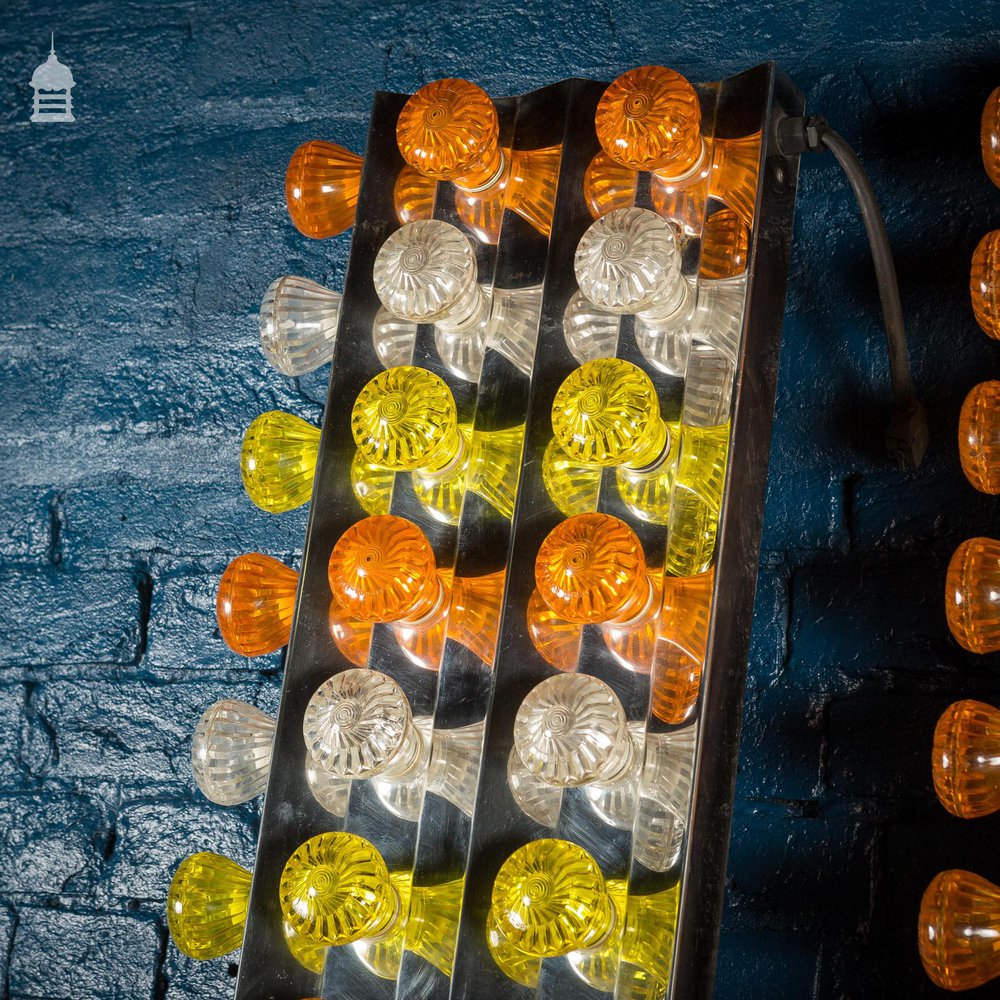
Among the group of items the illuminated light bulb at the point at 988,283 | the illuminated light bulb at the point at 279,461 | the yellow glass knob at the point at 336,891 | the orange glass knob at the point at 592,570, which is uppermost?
the illuminated light bulb at the point at 988,283

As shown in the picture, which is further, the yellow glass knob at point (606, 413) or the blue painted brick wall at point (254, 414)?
the blue painted brick wall at point (254, 414)

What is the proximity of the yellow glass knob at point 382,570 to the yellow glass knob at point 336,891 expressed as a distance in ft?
0.47

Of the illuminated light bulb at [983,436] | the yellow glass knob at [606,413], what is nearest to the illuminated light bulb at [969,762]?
the illuminated light bulb at [983,436]

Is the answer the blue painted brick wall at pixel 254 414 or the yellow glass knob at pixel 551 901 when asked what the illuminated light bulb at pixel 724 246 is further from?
the yellow glass knob at pixel 551 901

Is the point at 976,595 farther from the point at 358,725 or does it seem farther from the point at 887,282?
the point at 358,725

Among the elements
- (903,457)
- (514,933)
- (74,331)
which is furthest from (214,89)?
(514,933)

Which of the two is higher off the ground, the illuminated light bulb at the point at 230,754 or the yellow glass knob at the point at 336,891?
the illuminated light bulb at the point at 230,754

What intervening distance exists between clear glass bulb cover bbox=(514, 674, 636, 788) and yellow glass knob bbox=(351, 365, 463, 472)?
6.9 inches

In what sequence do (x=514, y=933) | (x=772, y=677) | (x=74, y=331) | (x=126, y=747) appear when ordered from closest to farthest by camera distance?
(x=514, y=933)
(x=772, y=677)
(x=126, y=747)
(x=74, y=331)

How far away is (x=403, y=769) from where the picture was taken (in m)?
0.77

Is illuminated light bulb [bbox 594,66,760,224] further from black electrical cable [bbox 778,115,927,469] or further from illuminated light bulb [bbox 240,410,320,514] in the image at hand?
illuminated light bulb [bbox 240,410,320,514]

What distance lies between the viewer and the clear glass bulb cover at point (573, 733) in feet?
2.25

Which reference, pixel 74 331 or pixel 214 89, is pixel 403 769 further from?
pixel 214 89

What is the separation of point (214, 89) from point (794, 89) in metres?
0.66
